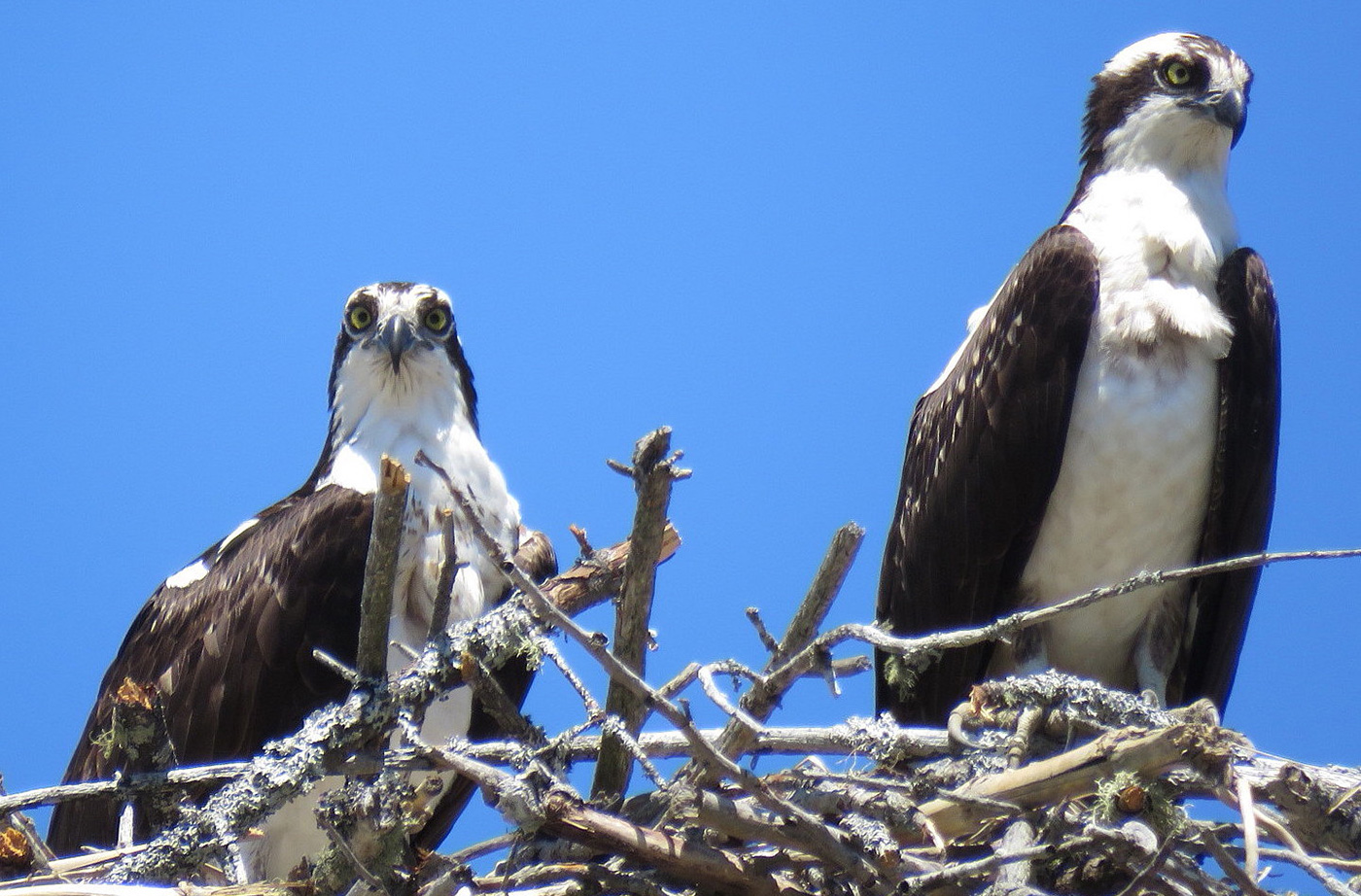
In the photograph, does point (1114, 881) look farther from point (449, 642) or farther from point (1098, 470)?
point (449, 642)

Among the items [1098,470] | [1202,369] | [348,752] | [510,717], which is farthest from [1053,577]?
[348,752]

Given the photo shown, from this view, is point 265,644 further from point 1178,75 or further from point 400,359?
point 1178,75

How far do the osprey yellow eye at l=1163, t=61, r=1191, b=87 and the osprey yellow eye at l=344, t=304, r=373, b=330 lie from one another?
9.14ft

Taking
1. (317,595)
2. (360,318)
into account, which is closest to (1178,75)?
(360,318)

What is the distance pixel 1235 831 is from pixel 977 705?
66 centimetres

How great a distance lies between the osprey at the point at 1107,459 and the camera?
4734mm

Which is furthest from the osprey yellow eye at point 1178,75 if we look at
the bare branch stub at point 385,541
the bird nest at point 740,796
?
the bare branch stub at point 385,541

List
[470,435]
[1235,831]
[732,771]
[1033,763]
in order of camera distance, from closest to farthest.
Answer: [732,771] → [1033,763] → [1235,831] → [470,435]

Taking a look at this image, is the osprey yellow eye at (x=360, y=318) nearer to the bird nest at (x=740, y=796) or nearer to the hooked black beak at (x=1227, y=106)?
the bird nest at (x=740, y=796)

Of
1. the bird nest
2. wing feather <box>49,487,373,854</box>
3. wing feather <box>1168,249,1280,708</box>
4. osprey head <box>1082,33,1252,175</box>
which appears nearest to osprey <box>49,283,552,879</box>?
wing feather <box>49,487,373,854</box>

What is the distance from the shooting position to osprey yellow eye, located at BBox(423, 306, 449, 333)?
5.75 m

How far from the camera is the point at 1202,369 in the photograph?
475 cm

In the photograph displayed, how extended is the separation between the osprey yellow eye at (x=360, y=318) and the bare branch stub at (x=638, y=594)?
8.10 feet

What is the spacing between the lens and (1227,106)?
5.22m
